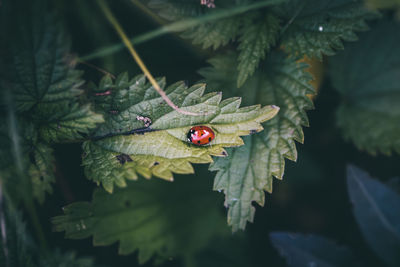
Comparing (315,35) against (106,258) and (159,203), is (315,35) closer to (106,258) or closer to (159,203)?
(159,203)

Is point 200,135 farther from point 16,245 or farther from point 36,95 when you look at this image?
point 16,245

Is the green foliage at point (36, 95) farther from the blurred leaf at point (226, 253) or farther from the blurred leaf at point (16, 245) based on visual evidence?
the blurred leaf at point (226, 253)

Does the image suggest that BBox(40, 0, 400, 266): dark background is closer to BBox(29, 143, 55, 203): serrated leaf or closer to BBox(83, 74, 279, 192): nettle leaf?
BBox(29, 143, 55, 203): serrated leaf

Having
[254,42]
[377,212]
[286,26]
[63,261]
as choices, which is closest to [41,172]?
[63,261]

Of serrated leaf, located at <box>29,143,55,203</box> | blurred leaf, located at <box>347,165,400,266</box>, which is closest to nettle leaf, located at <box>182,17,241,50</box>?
serrated leaf, located at <box>29,143,55,203</box>

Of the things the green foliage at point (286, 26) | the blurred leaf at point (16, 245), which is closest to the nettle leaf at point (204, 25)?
the green foliage at point (286, 26)

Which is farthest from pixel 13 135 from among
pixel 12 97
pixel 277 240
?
pixel 277 240
